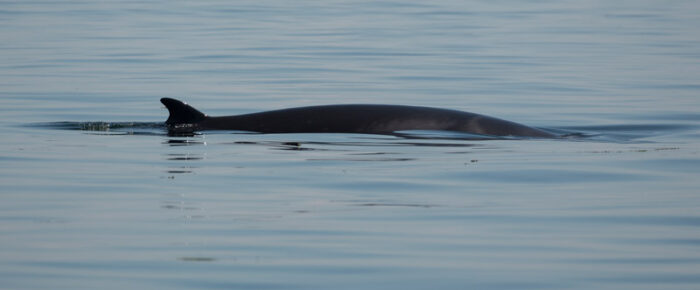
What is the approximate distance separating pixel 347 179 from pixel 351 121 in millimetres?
3459

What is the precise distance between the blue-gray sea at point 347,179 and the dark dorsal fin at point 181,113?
0.25m

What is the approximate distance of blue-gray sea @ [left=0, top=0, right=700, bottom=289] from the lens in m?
7.05

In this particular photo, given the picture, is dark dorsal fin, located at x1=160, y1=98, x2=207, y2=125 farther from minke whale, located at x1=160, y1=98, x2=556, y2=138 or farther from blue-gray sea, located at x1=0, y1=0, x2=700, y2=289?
blue-gray sea, located at x1=0, y1=0, x2=700, y2=289

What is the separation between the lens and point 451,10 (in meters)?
47.5

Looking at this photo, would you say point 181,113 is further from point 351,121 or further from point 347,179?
point 347,179

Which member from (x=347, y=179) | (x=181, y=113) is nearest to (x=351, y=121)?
(x=181, y=113)

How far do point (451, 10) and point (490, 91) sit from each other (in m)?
27.7

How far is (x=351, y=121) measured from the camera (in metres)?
13.8

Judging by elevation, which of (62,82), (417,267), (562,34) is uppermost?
(562,34)

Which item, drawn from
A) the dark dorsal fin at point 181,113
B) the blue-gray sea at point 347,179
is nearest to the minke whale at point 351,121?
the dark dorsal fin at point 181,113

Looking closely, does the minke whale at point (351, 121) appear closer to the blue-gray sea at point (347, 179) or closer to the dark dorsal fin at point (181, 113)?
the dark dorsal fin at point (181, 113)

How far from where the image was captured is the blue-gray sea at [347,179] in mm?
7055

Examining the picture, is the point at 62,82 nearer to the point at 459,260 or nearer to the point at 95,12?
the point at 459,260

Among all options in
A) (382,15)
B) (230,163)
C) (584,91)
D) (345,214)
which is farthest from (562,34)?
(345,214)
